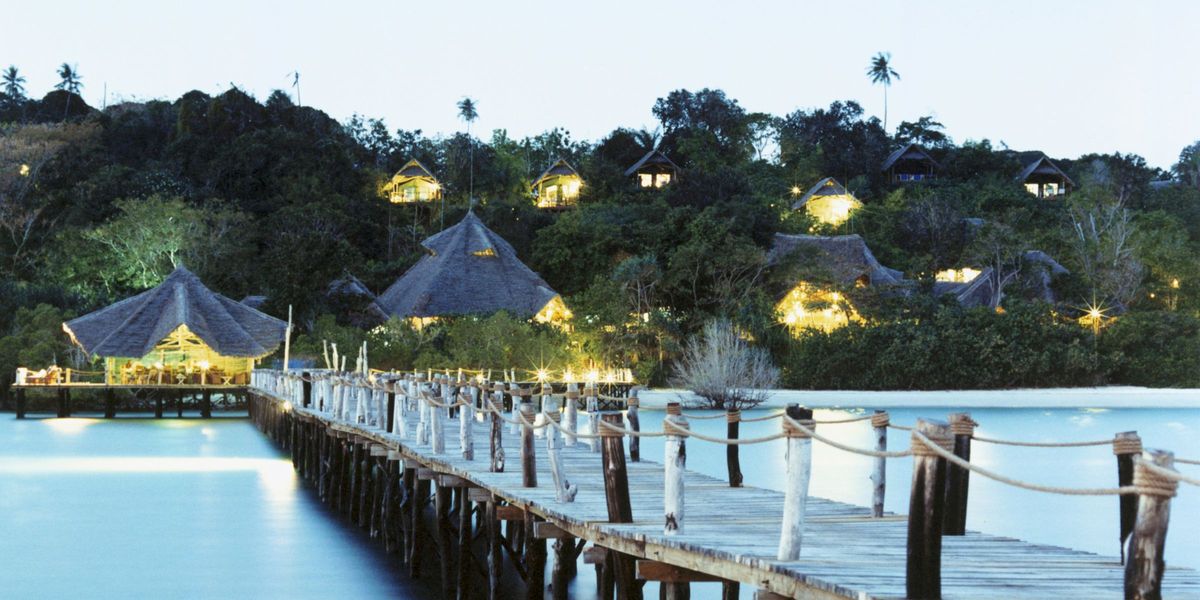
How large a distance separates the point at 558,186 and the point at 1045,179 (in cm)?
2620

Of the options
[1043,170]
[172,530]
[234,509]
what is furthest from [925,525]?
[1043,170]

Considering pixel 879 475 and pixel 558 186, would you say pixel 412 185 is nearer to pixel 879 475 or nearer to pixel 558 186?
pixel 558 186

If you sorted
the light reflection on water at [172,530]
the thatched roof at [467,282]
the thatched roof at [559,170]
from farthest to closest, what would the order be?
the thatched roof at [559,170] < the thatched roof at [467,282] < the light reflection on water at [172,530]

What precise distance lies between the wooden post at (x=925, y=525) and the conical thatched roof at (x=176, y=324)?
41.4 meters

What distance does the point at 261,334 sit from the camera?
48.7m

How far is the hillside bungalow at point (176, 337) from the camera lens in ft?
151

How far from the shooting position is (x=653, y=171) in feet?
257

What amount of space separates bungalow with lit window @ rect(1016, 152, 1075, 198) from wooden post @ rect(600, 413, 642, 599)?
73365mm

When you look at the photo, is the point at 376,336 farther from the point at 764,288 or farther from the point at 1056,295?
the point at 1056,295

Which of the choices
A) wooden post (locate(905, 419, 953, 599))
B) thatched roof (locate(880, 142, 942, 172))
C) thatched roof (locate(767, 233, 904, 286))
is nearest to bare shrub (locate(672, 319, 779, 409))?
thatched roof (locate(767, 233, 904, 286))

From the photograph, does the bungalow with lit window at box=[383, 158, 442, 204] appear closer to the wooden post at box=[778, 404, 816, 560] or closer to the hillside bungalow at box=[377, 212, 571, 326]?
the hillside bungalow at box=[377, 212, 571, 326]

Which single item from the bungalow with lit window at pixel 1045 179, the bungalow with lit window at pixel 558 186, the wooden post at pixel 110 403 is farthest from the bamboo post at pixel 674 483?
the bungalow with lit window at pixel 1045 179

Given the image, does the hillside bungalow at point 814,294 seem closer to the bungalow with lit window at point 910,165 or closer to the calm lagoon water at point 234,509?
the calm lagoon water at point 234,509

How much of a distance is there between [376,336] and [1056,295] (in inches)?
976
